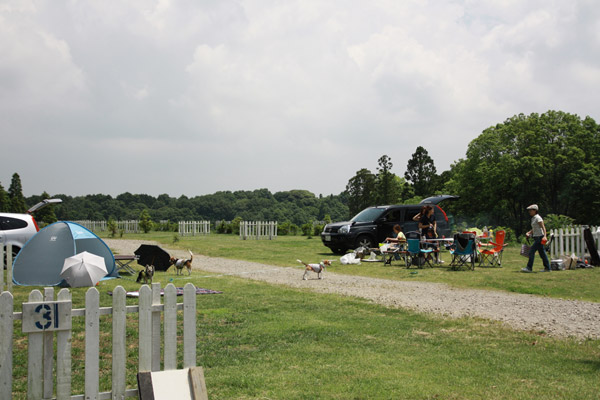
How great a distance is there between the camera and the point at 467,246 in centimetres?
1503

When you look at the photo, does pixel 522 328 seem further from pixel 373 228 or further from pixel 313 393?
pixel 373 228

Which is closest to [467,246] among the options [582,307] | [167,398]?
[582,307]

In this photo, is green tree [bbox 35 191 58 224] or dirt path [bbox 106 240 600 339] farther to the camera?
green tree [bbox 35 191 58 224]

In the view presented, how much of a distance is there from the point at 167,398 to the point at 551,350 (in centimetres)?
443

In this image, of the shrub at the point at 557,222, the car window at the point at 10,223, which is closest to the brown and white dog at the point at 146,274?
the car window at the point at 10,223

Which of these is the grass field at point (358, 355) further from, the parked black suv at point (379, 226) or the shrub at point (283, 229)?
the shrub at point (283, 229)

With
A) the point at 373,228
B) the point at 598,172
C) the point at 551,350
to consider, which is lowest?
the point at 551,350

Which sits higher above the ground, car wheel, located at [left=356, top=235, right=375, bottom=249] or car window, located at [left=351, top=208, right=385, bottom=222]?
car window, located at [left=351, top=208, right=385, bottom=222]

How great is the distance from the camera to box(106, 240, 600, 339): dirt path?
24.5 feet

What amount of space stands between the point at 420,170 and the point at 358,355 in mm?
46882

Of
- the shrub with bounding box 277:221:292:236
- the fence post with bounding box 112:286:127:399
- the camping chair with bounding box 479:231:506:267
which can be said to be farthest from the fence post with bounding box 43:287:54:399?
the shrub with bounding box 277:221:292:236

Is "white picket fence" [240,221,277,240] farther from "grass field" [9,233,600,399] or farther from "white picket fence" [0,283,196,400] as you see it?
"white picket fence" [0,283,196,400]

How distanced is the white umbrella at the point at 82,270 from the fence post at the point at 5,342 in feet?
25.7

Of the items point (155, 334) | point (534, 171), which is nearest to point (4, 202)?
point (534, 171)
